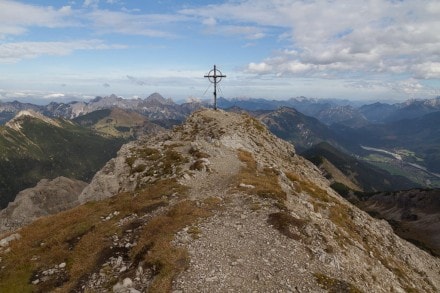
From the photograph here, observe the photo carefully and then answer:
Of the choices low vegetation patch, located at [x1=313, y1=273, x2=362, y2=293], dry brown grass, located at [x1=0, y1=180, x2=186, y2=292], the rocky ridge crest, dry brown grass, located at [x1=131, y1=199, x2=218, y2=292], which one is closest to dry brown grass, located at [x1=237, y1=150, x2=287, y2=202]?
the rocky ridge crest

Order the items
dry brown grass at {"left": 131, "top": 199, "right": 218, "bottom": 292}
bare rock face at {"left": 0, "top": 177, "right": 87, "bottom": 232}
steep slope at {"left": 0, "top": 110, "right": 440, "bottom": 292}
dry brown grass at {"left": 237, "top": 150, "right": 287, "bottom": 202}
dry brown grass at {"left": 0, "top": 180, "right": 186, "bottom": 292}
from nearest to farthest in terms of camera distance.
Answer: dry brown grass at {"left": 131, "top": 199, "right": 218, "bottom": 292} → steep slope at {"left": 0, "top": 110, "right": 440, "bottom": 292} → dry brown grass at {"left": 0, "top": 180, "right": 186, "bottom": 292} → dry brown grass at {"left": 237, "top": 150, "right": 287, "bottom": 202} → bare rock face at {"left": 0, "top": 177, "right": 87, "bottom": 232}

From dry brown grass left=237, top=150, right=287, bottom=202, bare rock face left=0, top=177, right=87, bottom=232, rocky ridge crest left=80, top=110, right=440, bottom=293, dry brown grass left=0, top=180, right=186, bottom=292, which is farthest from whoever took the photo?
bare rock face left=0, top=177, right=87, bottom=232

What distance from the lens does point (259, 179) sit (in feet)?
158

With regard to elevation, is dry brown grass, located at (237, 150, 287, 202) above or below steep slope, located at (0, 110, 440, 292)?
above

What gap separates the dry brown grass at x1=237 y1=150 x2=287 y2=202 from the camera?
134ft

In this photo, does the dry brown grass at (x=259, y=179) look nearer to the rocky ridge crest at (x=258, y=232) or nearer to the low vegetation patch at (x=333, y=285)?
the rocky ridge crest at (x=258, y=232)

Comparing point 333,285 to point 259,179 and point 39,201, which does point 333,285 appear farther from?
point 39,201

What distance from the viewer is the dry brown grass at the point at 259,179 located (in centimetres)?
4088

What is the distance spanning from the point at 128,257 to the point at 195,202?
10915 mm

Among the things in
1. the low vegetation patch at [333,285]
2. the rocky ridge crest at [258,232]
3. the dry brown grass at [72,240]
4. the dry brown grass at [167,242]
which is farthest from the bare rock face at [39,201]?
the low vegetation patch at [333,285]

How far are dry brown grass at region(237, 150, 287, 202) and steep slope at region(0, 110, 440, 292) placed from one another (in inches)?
8.2

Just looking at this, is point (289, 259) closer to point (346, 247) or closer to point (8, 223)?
point (346, 247)

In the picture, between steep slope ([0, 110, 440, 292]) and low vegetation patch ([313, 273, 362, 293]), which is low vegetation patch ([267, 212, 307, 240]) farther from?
low vegetation patch ([313, 273, 362, 293])

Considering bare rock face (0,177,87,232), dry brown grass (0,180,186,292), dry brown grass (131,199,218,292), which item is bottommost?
bare rock face (0,177,87,232)
